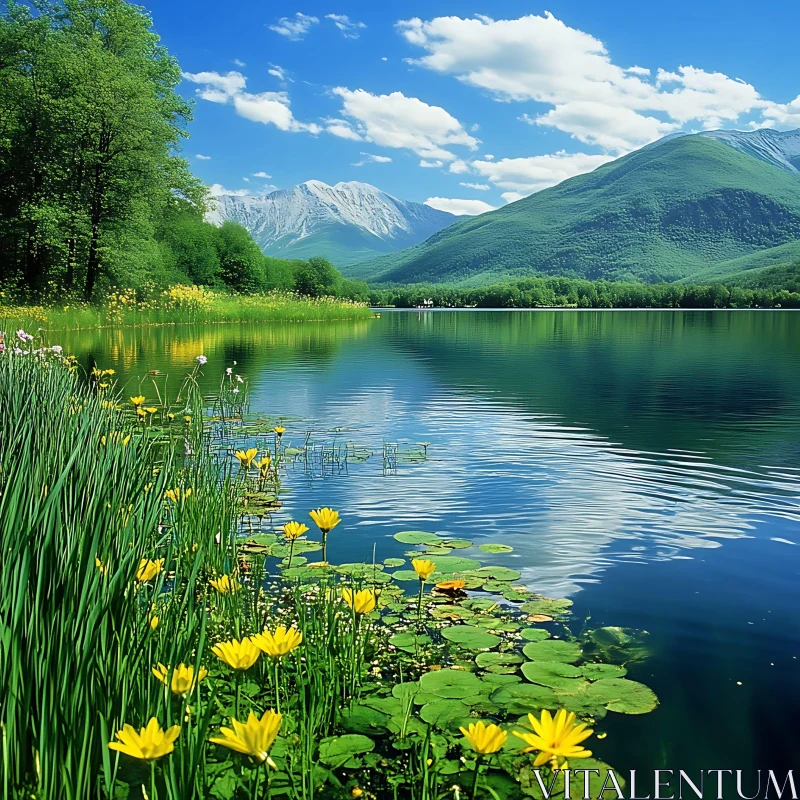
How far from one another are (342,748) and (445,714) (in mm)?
529

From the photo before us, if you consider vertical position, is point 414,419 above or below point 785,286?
below

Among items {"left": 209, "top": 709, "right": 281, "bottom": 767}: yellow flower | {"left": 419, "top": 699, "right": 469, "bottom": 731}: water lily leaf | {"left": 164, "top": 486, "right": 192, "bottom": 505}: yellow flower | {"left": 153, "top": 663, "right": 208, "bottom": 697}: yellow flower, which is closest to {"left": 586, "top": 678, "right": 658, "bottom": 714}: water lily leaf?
{"left": 419, "top": 699, "right": 469, "bottom": 731}: water lily leaf

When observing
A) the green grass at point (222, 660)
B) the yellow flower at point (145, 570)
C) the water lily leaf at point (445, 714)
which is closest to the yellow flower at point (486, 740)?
the green grass at point (222, 660)

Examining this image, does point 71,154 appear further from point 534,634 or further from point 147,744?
point 147,744

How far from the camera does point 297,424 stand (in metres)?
12.4

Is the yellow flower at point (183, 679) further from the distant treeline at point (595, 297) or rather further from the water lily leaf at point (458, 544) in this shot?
the distant treeline at point (595, 297)

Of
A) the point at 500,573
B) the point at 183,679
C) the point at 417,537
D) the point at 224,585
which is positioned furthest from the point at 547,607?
the point at 183,679

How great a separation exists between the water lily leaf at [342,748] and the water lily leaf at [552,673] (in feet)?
3.31

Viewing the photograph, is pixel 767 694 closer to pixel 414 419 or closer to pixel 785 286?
pixel 414 419

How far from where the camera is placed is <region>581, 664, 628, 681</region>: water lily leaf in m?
4.08

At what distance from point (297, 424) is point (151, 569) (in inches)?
354

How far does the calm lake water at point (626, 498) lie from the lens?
4.04 m

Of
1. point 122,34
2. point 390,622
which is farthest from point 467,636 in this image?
point 122,34

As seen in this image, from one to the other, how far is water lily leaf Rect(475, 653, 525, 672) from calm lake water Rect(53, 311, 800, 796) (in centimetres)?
61
